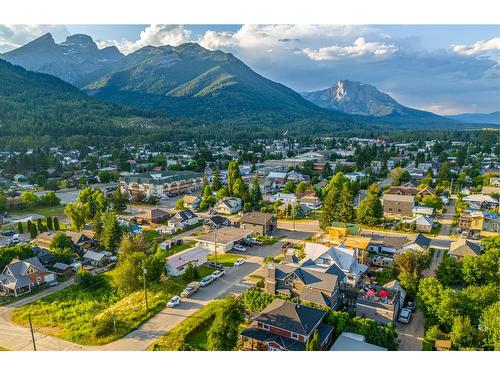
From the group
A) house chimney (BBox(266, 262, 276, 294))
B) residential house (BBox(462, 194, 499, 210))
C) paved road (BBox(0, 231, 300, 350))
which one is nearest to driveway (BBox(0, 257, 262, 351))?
paved road (BBox(0, 231, 300, 350))

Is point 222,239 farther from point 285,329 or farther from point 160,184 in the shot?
point 160,184

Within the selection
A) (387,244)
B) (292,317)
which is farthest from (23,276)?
(387,244)

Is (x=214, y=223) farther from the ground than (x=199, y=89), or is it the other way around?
(x=199, y=89)

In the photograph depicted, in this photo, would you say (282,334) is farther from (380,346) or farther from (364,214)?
(364,214)

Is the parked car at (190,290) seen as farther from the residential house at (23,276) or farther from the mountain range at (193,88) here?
the mountain range at (193,88)

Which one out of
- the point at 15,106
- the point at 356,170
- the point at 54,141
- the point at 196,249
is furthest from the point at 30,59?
the point at 196,249

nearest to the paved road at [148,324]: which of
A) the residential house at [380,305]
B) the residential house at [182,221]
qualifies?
the residential house at [380,305]
